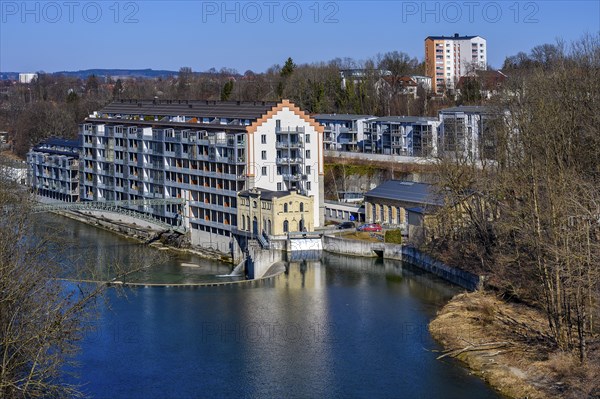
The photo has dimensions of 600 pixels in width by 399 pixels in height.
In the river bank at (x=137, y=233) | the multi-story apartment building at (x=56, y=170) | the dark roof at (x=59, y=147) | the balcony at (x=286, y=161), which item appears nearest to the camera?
the river bank at (x=137, y=233)

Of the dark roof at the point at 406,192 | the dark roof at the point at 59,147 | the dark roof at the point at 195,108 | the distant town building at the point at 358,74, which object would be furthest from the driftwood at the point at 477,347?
the distant town building at the point at 358,74

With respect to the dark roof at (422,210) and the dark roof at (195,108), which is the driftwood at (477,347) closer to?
the dark roof at (422,210)

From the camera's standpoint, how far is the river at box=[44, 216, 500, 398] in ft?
43.4

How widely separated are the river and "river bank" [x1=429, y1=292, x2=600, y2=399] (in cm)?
28

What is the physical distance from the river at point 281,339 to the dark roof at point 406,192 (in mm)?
2337

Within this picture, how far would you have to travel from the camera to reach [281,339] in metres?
15.4

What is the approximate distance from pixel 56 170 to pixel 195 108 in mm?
6813

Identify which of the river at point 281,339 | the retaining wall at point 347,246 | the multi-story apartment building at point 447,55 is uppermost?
the multi-story apartment building at point 447,55

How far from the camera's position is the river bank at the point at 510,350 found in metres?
12.7

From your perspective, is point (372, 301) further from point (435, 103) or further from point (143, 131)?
point (435, 103)

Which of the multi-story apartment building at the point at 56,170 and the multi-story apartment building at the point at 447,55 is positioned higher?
the multi-story apartment building at the point at 447,55

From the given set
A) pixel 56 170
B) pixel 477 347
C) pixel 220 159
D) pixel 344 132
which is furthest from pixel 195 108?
pixel 477 347

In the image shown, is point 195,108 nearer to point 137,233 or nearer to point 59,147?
point 137,233

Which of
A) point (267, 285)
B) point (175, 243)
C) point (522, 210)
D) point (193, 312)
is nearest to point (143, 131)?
point (175, 243)
